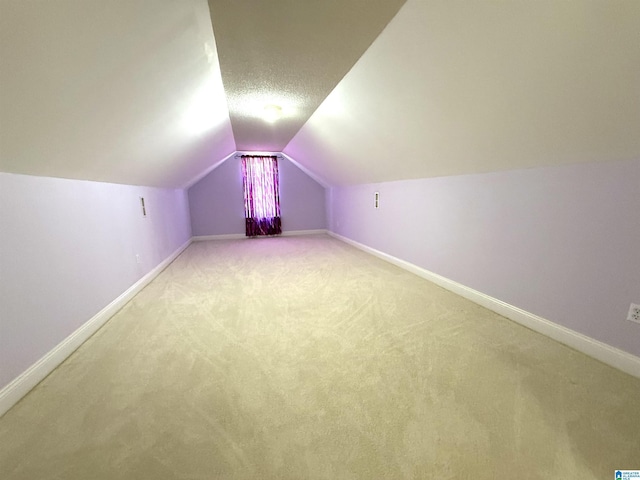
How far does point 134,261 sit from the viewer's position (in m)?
2.89

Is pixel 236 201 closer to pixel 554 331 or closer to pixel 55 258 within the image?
pixel 55 258

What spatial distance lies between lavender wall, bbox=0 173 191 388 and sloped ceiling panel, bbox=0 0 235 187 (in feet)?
0.51

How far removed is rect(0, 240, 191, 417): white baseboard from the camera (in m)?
1.33

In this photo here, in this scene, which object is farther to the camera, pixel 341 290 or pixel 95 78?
pixel 341 290

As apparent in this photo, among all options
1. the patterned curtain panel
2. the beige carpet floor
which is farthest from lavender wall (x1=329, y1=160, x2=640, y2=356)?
the patterned curtain panel

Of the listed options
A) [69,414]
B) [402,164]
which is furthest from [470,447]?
[402,164]

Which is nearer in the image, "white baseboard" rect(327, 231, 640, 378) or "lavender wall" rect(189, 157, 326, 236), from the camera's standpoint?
"white baseboard" rect(327, 231, 640, 378)

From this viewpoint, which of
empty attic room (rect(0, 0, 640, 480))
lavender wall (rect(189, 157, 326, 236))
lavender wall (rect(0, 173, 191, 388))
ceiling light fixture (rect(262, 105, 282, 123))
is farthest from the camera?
lavender wall (rect(189, 157, 326, 236))

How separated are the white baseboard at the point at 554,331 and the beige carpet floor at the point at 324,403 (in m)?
0.07

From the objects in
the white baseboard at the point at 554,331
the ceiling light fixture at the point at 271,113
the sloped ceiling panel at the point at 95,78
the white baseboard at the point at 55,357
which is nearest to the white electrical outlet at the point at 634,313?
the white baseboard at the point at 554,331

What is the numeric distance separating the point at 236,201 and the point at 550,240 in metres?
5.76

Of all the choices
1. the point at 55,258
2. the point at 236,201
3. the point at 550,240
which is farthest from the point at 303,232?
the point at 550,240

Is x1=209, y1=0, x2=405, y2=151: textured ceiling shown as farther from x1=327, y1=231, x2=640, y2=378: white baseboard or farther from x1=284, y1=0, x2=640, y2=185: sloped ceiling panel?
x1=327, y1=231, x2=640, y2=378: white baseboard

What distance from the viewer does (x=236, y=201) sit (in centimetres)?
625
